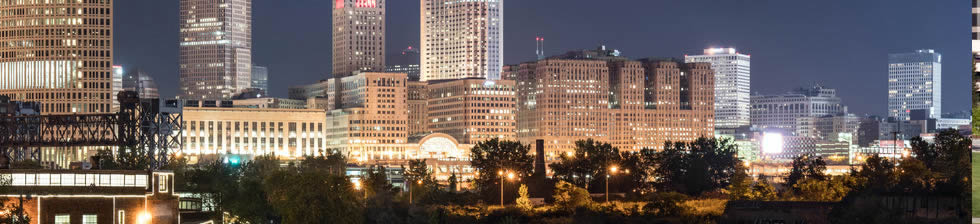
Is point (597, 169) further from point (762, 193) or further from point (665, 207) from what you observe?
point (665, 207)

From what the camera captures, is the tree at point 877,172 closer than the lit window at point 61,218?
No

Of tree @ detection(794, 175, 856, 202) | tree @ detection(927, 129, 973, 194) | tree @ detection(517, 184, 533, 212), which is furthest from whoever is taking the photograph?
tree @ detection(794, 175, 856, 202)

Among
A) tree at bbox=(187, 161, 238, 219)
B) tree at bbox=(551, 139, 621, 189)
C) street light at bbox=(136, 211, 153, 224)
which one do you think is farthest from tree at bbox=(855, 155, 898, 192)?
street light at bbox=(136, 211, 153, 224)

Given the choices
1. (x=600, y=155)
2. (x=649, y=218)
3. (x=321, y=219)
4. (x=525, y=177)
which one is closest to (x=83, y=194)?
(x=321, y=219)

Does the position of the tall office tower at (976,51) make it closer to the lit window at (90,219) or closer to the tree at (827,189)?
the lit window at (90,219)

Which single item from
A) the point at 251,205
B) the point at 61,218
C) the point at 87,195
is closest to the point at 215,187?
the point at 251,205

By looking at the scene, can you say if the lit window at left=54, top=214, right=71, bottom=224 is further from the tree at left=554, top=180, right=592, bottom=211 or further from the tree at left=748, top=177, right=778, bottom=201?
the tree at left=748, top=177, right=778, bottom=201

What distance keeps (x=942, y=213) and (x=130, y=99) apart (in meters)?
88.8

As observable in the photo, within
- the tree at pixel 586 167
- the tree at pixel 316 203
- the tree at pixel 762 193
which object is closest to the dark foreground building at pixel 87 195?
the tree at pixel 316 203

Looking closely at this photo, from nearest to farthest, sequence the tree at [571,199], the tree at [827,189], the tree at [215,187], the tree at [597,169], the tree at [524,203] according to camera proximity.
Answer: the tree at [215,187]
the tree at [524,203]
the tree at [571,199]
the tree at [827,189]
the tree at [597,169]

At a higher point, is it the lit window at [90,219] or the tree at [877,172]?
the tree at [877,172]

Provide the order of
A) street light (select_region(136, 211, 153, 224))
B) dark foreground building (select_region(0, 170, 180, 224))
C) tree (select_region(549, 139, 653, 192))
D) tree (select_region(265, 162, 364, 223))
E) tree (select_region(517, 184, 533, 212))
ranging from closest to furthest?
dark foreground building (select_region(0, 170, 180, 224)), street light (select_region(136, 211, 153, 224)), tree (select_region(265, 162, 364, 223)), tree (select_region(517, 184, 533, 212)), tree (select_region(549, 139, 653, 192))

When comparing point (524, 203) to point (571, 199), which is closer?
point (524, 203)

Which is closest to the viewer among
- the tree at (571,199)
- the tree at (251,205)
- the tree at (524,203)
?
the tree at (251,205)
